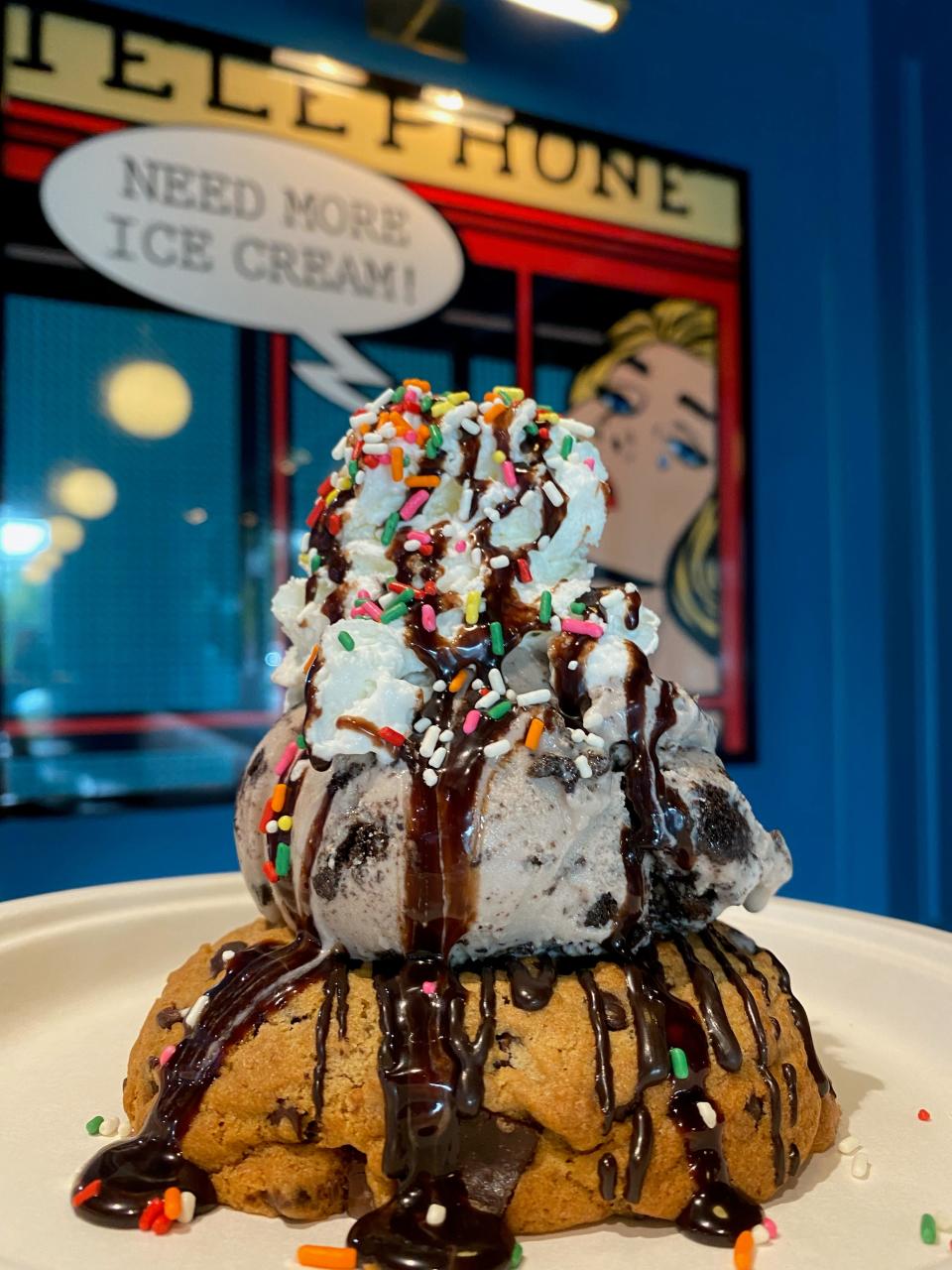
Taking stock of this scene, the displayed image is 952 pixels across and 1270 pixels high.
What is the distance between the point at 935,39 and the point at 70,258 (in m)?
3.55

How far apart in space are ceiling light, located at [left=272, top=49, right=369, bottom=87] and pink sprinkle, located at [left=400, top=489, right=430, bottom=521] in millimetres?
2332

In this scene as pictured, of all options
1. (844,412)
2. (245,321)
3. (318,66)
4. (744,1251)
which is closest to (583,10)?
(318,66)

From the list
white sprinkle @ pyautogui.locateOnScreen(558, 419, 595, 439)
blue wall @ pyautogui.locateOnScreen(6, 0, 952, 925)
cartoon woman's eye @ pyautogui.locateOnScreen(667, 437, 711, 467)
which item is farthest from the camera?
blue wall @ pyautogui.locateOnScreen(6, 0, 952, 925)

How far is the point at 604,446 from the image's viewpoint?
3.75 meters

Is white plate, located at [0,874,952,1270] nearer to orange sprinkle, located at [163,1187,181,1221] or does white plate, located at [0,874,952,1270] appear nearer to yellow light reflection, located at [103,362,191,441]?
orange sprinkle, located at [163,1187,181,1221]

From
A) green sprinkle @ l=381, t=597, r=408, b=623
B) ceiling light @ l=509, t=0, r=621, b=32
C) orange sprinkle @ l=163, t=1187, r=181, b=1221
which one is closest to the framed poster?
ceiling light @ l=509, t=0, r=621, b=32

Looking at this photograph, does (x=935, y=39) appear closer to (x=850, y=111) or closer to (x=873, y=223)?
(x=850, y=111)

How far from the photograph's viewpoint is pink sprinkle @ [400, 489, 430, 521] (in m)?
1.65

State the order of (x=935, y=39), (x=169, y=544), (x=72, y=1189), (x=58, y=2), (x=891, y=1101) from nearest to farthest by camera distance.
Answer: (x=72, y=1189) < (x=891, y=1101) < (x=58, y=2) < (x=169, y=544) < (x=935, y=39)

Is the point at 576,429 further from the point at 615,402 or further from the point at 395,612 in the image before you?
the point at 615,402

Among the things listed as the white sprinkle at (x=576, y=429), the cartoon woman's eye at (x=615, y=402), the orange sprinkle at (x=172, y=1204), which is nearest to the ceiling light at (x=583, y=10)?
the cartoon woman's eye at (x=615, y=402)

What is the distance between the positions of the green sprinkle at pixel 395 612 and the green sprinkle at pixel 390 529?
0.44 ft

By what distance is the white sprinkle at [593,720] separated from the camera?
1.48 meters

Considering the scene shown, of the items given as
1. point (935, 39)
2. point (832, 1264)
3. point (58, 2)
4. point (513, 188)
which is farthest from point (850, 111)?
point (832, 1264)
